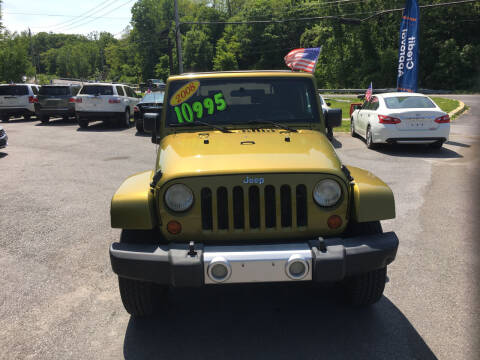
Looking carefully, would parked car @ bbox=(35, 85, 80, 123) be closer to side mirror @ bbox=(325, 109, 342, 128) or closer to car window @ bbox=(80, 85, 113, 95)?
car window @ bbox=(80, 85, 113, 95)

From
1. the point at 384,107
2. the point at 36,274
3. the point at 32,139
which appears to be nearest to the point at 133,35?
the point at 32,139

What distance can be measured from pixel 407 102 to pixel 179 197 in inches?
419

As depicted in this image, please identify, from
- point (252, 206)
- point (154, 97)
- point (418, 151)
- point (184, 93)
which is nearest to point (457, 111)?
point (418, 151)

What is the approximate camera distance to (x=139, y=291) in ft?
11.1

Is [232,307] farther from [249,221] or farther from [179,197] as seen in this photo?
[179,197]

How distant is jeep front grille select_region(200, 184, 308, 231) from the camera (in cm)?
313

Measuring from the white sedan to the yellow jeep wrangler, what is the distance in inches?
337

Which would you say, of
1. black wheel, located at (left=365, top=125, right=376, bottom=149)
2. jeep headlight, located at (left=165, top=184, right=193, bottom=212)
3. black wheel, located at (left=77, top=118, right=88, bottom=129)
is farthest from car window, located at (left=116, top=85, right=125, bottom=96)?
jeep headlight, located at (left=165, top=184, right=193, bottom=212)

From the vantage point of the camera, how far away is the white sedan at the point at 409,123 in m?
11.7

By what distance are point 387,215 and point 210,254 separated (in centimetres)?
129

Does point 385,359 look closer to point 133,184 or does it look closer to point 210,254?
point 210,254

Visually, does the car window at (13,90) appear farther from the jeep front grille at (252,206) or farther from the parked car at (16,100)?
the jeep front grille at (252,206)

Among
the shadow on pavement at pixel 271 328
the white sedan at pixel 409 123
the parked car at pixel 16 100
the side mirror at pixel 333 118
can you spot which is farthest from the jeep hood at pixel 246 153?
the parked car at pixel 16 100

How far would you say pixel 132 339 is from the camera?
3.33m
